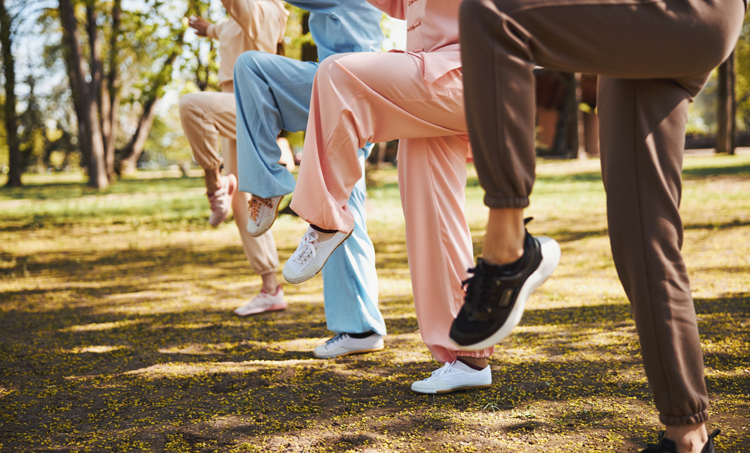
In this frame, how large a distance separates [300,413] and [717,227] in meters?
7.14

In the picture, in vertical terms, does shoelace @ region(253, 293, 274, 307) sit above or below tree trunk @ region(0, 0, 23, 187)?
below

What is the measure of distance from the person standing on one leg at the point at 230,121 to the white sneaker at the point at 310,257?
74.5 inches

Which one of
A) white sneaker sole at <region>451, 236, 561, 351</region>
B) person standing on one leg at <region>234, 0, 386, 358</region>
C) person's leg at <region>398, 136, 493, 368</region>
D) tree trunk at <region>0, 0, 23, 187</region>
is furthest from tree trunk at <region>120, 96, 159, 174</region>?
white sneaker sole at <region>451, 236, 561, 351</region>

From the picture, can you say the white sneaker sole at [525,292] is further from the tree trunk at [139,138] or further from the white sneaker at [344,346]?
the tree trunk at [139,138]

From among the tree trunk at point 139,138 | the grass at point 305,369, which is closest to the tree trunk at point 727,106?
the grass at point 305,369

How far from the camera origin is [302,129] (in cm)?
315

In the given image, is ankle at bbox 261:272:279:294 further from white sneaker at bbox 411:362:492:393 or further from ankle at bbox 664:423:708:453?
ankle at bbox 664:423:708:453

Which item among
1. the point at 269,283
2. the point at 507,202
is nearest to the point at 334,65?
the point at 507,202

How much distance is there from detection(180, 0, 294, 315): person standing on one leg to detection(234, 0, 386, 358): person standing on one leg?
0.65 meters

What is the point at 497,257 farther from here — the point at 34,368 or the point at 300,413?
the point at 34,368

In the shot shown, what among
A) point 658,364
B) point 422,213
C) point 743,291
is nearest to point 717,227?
point 743,291

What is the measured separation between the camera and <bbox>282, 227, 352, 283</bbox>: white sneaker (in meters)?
2.35

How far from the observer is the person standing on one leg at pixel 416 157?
2383 mm

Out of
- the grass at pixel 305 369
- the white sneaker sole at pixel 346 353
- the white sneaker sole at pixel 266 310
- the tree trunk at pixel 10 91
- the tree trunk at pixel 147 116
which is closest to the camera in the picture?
the grass at pixel 305 369
